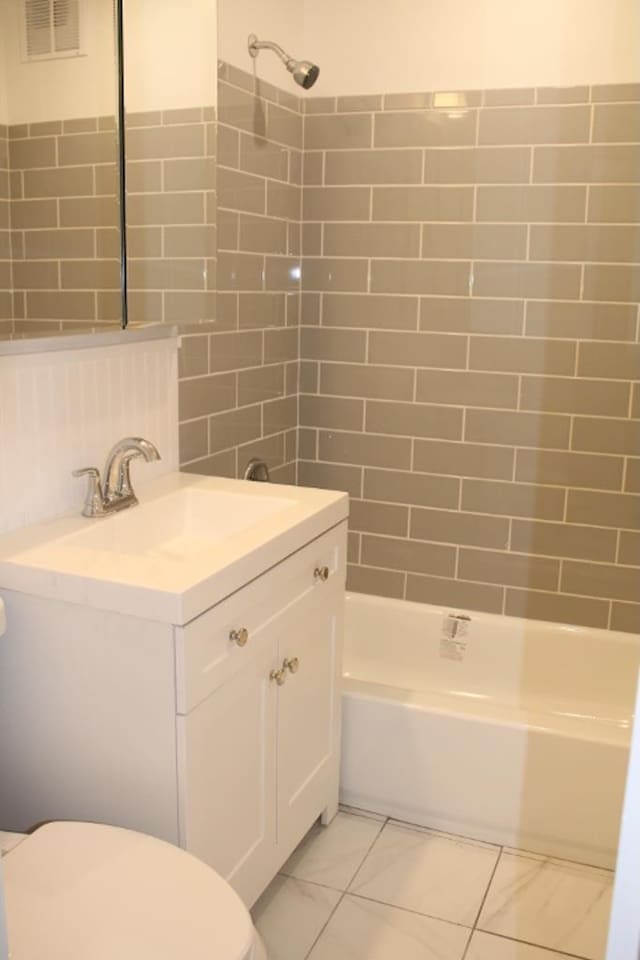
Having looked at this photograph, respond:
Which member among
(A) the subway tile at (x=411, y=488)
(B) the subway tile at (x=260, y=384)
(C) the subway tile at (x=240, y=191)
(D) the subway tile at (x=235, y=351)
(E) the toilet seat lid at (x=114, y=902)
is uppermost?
(C) the subway tile at (x=240, y=191)

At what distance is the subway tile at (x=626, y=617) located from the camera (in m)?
2.81

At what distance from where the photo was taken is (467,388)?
2.92 metres

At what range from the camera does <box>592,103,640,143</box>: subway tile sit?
8.52 feet

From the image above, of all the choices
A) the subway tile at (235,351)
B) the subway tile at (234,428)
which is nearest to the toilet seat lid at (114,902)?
the subway tile at (234,428)

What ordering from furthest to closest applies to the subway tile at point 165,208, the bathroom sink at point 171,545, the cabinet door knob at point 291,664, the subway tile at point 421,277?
the subway tile at point 421,277, the subway tile at point 165,208, the cabinet door knob at point 291,664, the bathroom sink at point 171,545

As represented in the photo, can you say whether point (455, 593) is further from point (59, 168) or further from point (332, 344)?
point (59, 168)

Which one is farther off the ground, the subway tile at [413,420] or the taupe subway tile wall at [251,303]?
the taupe subway tile wall at [251,303]

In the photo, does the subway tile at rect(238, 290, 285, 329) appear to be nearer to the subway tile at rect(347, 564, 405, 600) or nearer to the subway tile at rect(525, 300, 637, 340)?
the subway tile at rect(525, 300, 637, 340)

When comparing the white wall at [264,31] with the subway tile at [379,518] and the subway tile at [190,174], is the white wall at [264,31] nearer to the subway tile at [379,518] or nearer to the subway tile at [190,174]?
the subway tile at [190,174]

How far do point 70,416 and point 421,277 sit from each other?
142 centimetres

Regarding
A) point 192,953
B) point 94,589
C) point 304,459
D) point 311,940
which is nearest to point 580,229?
point 304,459

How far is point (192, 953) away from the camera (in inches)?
48.8

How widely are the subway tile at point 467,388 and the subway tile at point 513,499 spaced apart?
0.27m

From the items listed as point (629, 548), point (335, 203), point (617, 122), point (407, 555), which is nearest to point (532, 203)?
point (617, 122)
